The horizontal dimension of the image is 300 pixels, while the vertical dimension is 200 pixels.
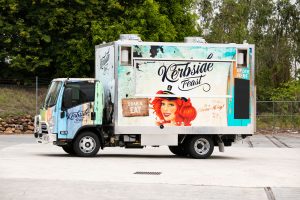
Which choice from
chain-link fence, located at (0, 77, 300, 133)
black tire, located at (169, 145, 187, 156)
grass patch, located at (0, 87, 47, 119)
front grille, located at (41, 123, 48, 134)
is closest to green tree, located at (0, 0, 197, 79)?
chain-link fence, located at (0, 77, 300, 133)

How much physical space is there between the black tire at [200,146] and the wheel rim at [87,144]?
2.88 meters

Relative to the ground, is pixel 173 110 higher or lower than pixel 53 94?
lower

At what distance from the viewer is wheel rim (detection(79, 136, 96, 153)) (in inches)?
933

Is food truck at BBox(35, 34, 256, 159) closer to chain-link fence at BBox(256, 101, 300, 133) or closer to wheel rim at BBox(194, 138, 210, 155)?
wheel rim at BBox(194, 138, 210, 155)

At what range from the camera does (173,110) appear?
78.8 feet

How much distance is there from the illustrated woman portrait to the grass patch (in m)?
18.8

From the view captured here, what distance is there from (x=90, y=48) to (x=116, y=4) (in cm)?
292

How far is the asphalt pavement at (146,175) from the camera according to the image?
14547 mm

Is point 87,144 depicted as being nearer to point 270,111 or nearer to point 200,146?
point 200,146

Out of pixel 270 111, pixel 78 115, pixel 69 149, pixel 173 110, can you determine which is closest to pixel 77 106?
pixel 78 115

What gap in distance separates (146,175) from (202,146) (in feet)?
21.2

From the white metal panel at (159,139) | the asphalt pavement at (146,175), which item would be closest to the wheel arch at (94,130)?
the asphalt pavement at (146,175)

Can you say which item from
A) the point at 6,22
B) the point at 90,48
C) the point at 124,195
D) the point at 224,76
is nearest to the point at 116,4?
the point at 90,48

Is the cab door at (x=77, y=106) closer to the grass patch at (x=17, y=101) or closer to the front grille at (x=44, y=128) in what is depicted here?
the front grille at (x=44, y=128)
